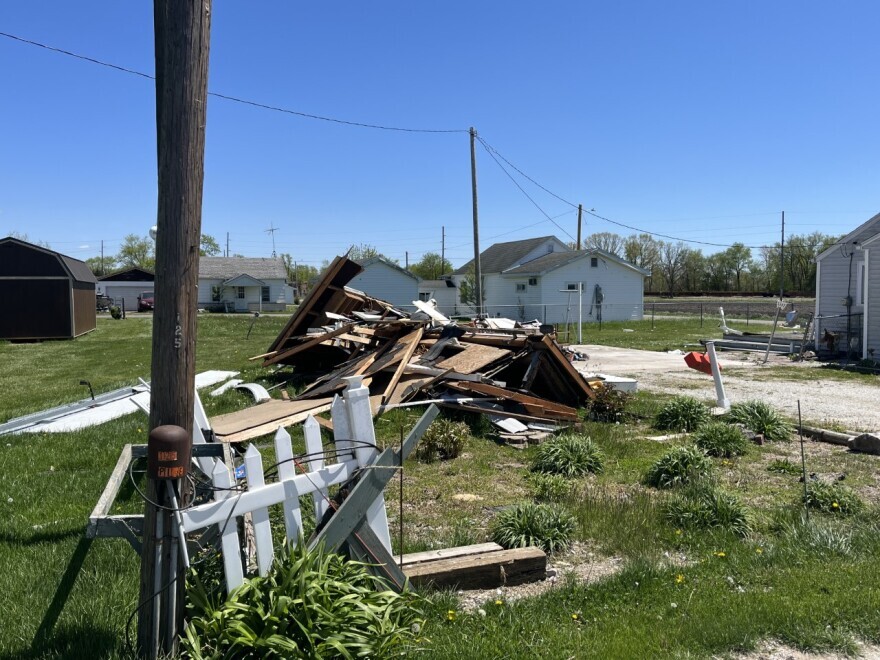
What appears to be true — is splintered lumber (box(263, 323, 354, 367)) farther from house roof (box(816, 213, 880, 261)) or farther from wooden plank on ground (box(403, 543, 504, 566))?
house roof (box(816, 213, 880, 261))

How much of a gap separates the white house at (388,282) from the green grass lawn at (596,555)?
4492 cm

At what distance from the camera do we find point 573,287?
146 ft

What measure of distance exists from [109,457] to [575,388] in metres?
6.43

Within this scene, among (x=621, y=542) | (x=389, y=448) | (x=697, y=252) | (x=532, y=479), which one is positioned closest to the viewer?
(x=389, y=448)

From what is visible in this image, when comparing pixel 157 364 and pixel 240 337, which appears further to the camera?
pixel 240 337

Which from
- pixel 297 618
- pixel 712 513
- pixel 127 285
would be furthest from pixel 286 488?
pixel 127 285

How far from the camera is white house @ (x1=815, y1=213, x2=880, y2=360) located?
18.8m

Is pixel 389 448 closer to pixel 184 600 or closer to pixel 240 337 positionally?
pixel 184 600

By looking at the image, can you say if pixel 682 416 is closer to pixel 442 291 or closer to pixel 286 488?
pixel 286 488

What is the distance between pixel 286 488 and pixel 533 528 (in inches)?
90.4

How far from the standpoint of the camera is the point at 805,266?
266ft

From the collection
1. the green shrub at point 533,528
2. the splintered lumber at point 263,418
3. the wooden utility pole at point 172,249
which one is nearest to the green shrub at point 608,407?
the splintered lumber at point 263,418

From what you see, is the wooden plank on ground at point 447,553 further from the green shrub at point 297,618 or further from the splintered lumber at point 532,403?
the splintered lumber at point 532,403

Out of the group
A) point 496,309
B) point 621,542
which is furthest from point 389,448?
point 496,309
